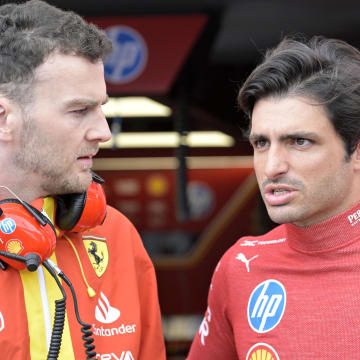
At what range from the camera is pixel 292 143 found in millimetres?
1987

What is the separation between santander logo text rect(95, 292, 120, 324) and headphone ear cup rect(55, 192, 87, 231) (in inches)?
8.1

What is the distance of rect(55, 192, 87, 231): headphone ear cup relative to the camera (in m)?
1.89

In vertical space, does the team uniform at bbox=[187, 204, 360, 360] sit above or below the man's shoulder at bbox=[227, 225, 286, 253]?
below

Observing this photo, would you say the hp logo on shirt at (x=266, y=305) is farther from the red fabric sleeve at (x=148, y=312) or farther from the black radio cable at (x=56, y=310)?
the black radio cable at (x=56, y=310)

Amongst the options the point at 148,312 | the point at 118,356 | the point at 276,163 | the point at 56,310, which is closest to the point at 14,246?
the point at 56,310

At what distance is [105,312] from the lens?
196 cm

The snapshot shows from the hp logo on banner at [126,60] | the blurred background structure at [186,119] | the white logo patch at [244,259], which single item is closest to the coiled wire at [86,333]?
the white logo patch at [244,259]

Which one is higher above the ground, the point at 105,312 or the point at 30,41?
the point at 30,41

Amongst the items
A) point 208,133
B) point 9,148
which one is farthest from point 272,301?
point 208,133

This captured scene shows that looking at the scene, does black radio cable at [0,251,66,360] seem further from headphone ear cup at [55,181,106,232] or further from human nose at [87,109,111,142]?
human nose at [87,109,111,142]

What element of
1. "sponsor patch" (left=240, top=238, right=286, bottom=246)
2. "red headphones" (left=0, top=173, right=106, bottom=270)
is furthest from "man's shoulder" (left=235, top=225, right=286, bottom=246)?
"red headphones" (left=0, top=173, right=106, bottom=270)

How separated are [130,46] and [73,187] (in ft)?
7.78

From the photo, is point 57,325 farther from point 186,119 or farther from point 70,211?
point 186,119

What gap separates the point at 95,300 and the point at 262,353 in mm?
448
